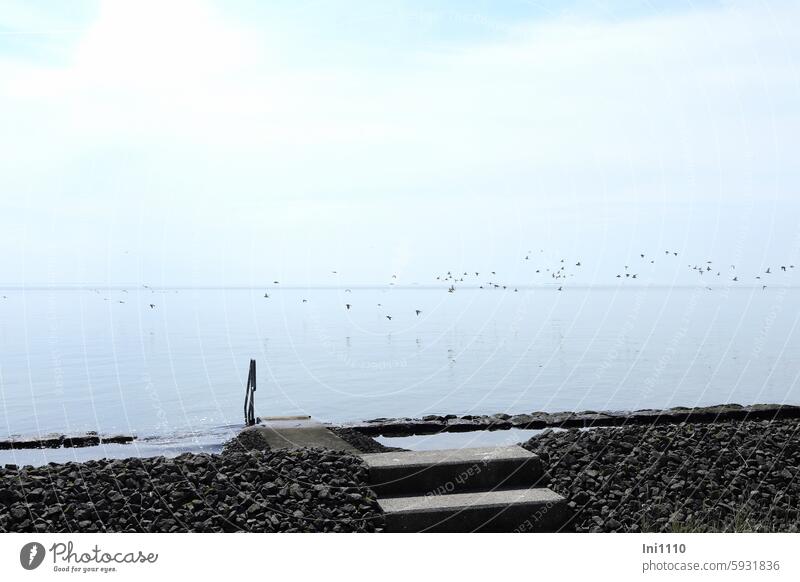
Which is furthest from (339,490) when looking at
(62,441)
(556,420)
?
(556,420)

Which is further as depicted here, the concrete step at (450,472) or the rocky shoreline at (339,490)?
the concrete step at (450,472)

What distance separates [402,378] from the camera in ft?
87.2

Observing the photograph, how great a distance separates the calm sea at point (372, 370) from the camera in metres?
20.1

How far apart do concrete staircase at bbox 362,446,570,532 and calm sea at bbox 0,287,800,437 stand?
9.27 meters

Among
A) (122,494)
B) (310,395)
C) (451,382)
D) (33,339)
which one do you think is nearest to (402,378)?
(451,382)

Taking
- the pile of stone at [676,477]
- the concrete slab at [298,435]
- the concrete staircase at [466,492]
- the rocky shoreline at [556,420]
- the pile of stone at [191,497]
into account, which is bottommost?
the rocky shoreline at [556,420]

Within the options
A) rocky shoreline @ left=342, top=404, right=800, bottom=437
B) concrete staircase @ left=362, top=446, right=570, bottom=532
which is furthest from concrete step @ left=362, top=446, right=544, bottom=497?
rocky shoreline @ left=342, top=404, right=800, bottom=437

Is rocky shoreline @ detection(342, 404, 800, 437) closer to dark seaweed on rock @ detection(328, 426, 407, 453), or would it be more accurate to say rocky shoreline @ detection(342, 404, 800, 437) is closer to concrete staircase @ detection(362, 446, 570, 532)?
dark seaweed on rock @ detection(328, 426, 407, 453)

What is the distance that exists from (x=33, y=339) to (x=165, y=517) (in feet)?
130

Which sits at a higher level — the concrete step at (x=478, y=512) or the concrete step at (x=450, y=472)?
the concrete step at (x=450, y=472)

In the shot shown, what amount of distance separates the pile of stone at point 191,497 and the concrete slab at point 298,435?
5.78 feet

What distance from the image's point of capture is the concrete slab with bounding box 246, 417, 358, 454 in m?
11.1

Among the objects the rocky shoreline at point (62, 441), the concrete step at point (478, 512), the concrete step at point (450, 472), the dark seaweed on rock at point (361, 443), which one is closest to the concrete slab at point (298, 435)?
the dark seaweed on rock at point (361, 443)

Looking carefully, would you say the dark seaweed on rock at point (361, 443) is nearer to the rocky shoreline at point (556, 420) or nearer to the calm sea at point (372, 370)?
the rocky shoreline at point (556, 420)
